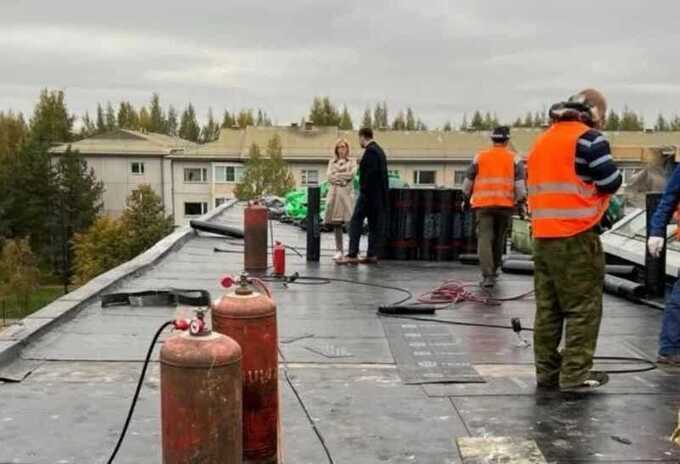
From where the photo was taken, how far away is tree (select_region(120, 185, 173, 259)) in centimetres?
5498

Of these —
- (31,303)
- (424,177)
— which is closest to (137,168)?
(31,303)

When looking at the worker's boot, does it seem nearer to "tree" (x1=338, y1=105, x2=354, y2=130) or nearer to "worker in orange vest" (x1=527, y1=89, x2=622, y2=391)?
"worker in orange vest" (x1=527, y1=89, x2=622, y2=391)

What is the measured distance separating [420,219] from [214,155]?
54.9 meters

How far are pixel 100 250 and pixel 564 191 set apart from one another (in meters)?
52.0

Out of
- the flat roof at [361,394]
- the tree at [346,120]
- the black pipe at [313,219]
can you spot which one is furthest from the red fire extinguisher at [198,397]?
the tree at [346,120]

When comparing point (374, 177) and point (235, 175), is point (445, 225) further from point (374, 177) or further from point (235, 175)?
point (235, 175)

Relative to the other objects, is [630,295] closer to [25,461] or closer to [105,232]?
[25,461]

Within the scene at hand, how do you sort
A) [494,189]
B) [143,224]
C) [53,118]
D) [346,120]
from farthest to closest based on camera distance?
[346,120] → [53,118] → [143,224] → [494,189]

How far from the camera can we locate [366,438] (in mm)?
4738

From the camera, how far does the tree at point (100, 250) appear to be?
54.2m

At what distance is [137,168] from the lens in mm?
70312

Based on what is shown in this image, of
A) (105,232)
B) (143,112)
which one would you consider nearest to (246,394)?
(105,232)

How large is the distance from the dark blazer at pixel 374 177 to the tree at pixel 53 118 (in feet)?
237

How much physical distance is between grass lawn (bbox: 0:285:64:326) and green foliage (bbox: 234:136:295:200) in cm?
1330
